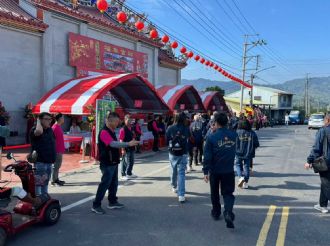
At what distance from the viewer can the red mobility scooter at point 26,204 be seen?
5312 mm

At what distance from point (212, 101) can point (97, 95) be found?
18.4 m

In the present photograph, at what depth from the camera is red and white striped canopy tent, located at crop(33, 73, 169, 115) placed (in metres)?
14.8

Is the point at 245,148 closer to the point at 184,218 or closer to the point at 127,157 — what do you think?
the point at 184,218

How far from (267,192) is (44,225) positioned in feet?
15.8

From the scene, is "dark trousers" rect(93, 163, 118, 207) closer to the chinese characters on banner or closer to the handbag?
the handbag

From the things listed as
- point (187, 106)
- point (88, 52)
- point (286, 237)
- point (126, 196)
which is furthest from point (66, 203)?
point (187, 106)

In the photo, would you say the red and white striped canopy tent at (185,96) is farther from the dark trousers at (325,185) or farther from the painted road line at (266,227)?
the dark trousers at (325,185)

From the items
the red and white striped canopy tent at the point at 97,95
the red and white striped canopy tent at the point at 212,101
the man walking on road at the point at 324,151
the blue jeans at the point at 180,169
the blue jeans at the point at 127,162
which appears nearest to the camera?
the man walking on road at the point at 324,151

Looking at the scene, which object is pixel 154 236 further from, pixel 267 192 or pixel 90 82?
pixel 90 82

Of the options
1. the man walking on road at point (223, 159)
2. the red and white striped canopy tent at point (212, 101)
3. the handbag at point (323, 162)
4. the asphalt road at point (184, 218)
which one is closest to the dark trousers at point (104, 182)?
the asphalt road at point (184, 218)

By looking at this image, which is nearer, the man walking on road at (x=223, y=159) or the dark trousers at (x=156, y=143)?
the man walking on road at (x=223, y=159)

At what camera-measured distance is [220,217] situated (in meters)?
6.11

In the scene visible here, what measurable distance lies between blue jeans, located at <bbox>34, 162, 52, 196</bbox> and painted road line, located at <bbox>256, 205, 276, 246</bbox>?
3746 mm

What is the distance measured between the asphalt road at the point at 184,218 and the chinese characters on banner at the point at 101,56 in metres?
11.5
